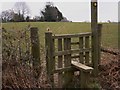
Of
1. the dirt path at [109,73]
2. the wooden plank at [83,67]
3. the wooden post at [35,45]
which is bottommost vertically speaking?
the dirt path at [109,73]

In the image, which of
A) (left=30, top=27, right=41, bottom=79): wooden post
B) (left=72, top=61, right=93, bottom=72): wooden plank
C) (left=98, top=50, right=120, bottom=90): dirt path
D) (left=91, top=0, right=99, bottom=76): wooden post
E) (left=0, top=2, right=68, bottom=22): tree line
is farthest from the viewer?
(left=91, top=0, right=99, bottom=76): wooden post

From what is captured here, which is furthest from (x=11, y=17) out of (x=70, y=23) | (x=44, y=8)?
(x=70, y=23)

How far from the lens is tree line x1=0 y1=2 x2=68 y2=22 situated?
6.01m

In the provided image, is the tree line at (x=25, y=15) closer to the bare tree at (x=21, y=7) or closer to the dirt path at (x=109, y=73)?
the bare tree at (x=21, y=7)

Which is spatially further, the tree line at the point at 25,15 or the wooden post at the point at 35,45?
the tree line at the point at 25,15

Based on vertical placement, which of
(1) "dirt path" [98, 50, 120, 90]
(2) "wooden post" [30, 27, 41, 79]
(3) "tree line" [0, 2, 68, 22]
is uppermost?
(3) "tree line" [0, 2, 68, 22]

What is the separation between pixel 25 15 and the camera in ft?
22.0

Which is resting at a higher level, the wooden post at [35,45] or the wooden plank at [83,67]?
the wooden post at [35,45]

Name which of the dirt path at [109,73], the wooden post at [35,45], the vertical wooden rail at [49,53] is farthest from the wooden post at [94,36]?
the wooden post at [35,45]

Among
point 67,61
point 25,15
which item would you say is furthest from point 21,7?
point 67,61

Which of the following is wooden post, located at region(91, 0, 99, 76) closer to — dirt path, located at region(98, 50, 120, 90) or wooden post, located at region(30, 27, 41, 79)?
dirt path, located at region(98, 50, 120, 90)

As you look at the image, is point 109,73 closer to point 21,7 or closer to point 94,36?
point 94,36

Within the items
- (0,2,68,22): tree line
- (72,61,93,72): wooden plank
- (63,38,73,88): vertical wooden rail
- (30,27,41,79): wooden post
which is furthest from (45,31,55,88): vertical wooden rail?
(0,2,68,22): tree line

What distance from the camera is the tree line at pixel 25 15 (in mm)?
6008
